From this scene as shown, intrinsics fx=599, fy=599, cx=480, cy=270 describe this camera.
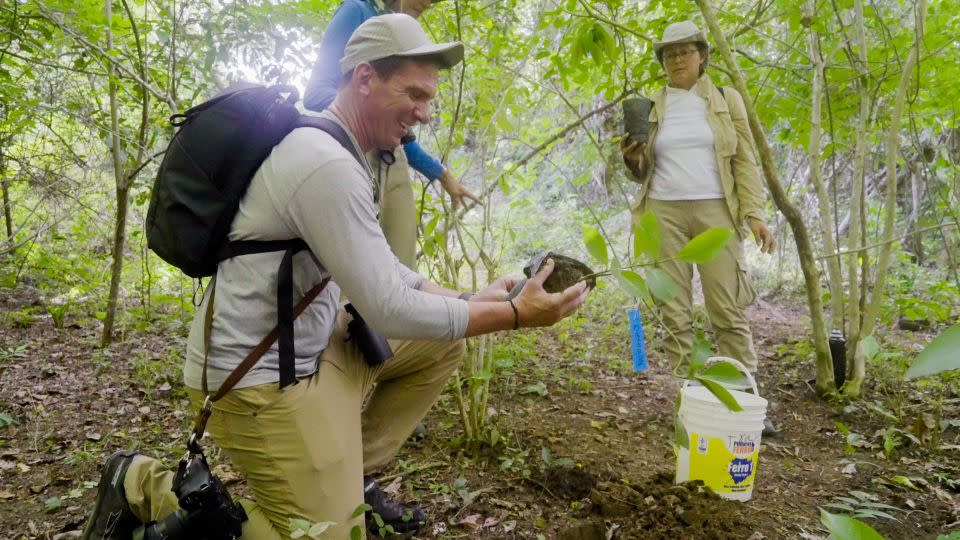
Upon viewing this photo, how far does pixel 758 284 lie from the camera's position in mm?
8148

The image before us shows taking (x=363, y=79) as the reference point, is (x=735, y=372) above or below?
below

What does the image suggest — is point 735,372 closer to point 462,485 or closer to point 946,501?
point 462,485

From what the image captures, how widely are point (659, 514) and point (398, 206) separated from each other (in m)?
1.48

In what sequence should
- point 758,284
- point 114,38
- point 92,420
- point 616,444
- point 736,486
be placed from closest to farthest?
point 736,486 → point 616,444 → point 92,420 → point 114,38 → point 758,284

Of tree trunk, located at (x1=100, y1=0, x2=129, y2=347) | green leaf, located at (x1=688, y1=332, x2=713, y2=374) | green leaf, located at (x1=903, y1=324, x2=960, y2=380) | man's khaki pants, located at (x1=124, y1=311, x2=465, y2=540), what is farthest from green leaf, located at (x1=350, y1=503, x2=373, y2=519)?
tree trunk, located at (x1=100, y1=0, x2=129, y2=347)

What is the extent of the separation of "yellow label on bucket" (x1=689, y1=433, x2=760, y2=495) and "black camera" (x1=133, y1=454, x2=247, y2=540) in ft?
5.22

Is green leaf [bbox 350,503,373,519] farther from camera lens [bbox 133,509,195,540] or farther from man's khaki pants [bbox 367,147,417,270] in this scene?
man's khaki pants [bbox 367,147,417,270]

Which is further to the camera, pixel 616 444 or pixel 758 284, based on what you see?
pixel 758 284

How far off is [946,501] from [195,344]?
280cm

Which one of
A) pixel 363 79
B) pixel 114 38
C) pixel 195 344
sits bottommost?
pixel 195 344

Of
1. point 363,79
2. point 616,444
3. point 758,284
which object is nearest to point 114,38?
point 363,79

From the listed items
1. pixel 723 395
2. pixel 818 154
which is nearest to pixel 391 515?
→ pixel 723 395

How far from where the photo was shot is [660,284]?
1.09m

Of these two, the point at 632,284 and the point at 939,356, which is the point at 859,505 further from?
the point at 939,356
